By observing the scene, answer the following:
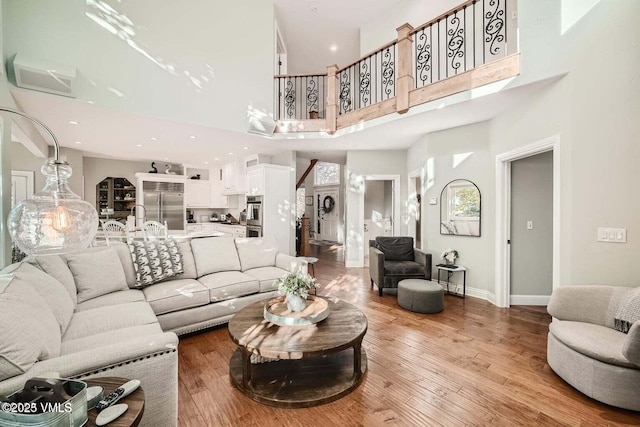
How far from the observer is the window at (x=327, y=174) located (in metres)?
10.6

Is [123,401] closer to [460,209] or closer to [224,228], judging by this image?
[460,209]

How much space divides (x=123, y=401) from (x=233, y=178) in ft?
22.4

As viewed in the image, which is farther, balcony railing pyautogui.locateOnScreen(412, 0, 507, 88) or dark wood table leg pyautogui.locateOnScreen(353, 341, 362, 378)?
balcony railing pyautogui.locateOnScreen(412, 0, 507, 88)

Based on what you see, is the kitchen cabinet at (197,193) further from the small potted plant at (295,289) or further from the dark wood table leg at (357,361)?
the dark wood table leg at (357,361)

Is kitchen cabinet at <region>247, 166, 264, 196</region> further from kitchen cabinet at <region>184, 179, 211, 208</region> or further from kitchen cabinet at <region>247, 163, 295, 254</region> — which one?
kitchen cabinet at <region>184, 179, 211, 208</region>

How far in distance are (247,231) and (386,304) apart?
12.7 ft

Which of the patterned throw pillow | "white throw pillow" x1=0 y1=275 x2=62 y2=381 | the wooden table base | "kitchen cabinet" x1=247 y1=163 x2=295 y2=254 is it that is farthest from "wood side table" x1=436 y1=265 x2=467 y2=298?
"white throw pillow" x1=0 y1=275 x2=62 y2=381

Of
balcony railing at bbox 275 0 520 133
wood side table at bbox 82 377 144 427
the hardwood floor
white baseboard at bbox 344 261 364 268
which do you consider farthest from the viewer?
white baseboard at bbox 344 261 364 268

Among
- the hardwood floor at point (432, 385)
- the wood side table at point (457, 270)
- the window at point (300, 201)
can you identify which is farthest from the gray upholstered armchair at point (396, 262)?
the window at point (300, 201)

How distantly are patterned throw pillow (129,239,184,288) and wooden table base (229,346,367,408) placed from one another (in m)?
1.34

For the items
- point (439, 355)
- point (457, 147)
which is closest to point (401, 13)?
point (457, 147)

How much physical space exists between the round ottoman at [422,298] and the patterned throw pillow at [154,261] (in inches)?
115

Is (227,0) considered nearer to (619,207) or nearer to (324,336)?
(324,336)

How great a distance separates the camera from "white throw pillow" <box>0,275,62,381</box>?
1232mm
